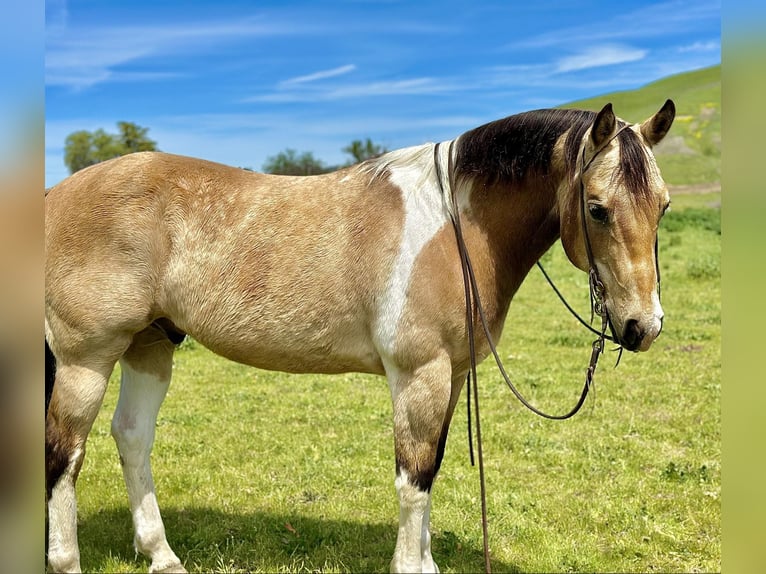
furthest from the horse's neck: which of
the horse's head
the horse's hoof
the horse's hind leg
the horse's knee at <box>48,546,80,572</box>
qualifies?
the horse's knee at <box>48,546,80,572</box>

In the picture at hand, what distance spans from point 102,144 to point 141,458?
6682cm

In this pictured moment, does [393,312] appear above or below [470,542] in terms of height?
above

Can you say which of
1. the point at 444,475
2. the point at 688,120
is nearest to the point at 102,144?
the point at 688,120

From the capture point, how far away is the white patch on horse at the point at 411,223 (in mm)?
3152

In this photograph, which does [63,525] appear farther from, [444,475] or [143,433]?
[444,475]

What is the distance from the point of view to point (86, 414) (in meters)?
3.37

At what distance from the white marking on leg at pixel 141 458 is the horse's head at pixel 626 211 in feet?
8.79

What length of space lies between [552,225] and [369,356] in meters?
1.12

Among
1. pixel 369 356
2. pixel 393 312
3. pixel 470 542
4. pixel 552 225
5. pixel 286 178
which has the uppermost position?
pixel 286 178

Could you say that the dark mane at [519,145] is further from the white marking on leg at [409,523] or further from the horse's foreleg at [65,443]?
the horse's foreleg at [65,443]

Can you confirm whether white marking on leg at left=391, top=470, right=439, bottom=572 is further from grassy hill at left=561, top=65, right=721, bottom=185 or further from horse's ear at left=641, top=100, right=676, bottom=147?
grassy hill at left=561, top=65, right=721, bottom=185

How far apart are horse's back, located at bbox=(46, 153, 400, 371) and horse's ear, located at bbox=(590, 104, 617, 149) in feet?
3.29
